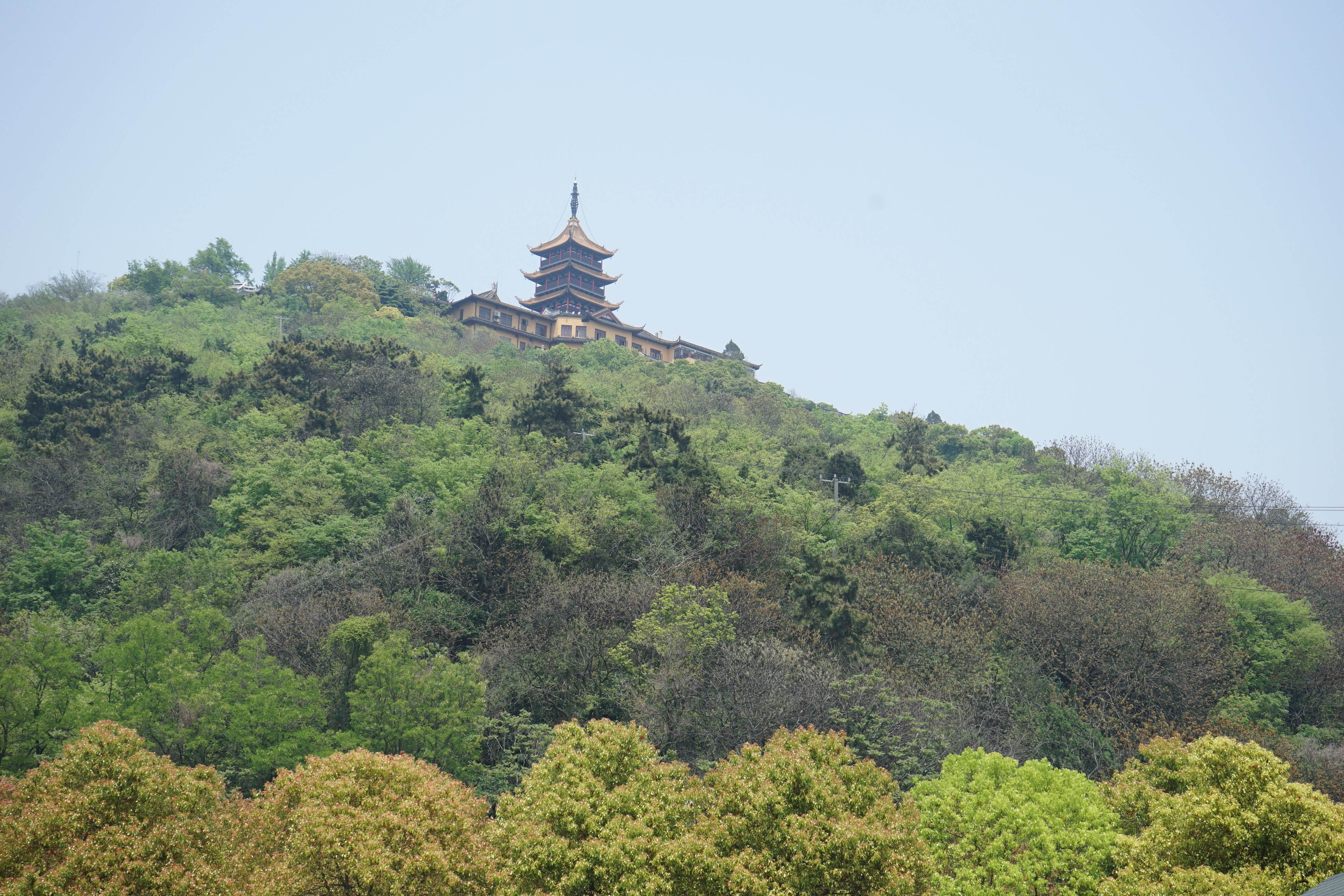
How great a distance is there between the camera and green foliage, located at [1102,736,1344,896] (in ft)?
24.6

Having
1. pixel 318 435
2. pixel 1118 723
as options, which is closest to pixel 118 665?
pixel 318 435

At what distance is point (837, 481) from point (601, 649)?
36.2ft

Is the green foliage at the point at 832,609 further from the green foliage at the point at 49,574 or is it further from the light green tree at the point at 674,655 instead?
the green foliage at the point at 49,574

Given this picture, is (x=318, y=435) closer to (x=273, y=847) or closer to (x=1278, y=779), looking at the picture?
(x=273, y=847)

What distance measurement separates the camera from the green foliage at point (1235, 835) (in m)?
7.49

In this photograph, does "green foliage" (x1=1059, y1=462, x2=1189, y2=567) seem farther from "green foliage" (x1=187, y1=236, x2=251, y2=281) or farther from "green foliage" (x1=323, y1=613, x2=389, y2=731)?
"green foliage" (x1=187, y1=236, x2=251, y2=281)

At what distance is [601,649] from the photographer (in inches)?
623

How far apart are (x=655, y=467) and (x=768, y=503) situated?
3096mm

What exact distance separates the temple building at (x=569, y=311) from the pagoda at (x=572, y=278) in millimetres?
44

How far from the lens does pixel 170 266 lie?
4709cm

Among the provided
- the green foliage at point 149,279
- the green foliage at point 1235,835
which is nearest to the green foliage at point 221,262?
the green foliage at point 149,279

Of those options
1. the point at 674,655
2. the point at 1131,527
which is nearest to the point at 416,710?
the point at 674,655

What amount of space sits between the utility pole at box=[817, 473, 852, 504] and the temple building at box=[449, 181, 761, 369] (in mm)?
25259

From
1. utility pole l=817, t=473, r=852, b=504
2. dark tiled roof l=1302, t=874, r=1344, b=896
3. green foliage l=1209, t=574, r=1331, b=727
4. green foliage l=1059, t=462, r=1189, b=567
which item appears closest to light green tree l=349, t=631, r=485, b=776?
dark tiled roof l=1302, t=874, r=1344, b=896
